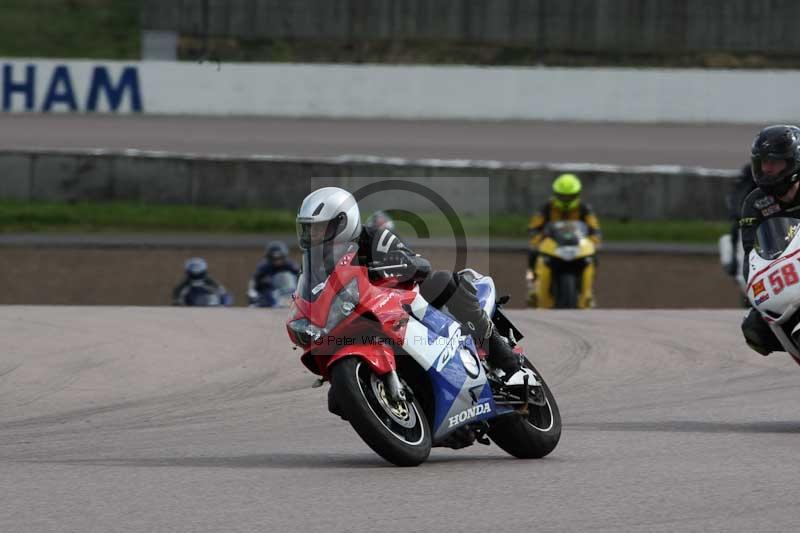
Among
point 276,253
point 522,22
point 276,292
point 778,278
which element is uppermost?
point 522,22

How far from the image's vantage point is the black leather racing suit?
7.54 meters

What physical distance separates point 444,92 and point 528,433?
24.4 meters

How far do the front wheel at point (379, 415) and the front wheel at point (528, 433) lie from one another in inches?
17.8

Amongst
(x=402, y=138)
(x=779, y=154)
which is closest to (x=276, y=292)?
(x=779, y=154)

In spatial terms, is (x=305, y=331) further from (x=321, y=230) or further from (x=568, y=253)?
(x=568, y=253)

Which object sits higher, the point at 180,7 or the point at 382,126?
the point at 180,7

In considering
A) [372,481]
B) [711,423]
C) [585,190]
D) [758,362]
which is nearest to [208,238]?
[585,190]

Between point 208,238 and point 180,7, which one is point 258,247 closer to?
point 208,238

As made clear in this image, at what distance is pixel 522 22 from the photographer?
117 ft

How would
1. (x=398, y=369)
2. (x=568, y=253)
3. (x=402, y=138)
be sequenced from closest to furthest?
(x=398, y=369)
(x=568, y=253)
(x=402, y=138)

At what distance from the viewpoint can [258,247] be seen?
22938mm

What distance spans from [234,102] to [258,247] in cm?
810

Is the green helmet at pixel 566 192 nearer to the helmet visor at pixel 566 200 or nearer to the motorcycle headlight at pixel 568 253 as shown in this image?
the helmet visor at pixel 566 200

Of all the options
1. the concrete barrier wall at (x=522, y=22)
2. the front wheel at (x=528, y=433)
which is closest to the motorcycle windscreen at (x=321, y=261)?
the front wheel at (x=528, y=433)
